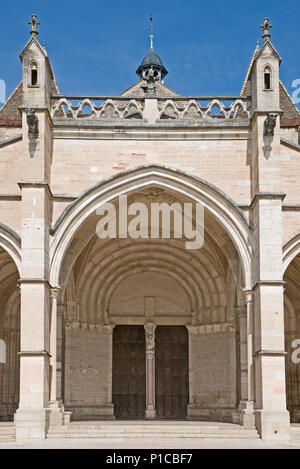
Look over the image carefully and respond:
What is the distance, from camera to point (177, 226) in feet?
62.8

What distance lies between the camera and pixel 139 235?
65.0 feet

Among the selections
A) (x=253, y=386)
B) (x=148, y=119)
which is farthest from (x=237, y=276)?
(x=148, y=119)

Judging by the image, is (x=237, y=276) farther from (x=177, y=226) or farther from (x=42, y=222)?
(x=42, y=222)

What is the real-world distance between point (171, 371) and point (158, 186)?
5977 millimetres

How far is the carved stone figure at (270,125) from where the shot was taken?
15.6 metres

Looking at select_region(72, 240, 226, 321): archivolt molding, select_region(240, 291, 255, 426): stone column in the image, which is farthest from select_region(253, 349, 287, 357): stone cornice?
select_region(72, 240, 226, 321): archivolt molding

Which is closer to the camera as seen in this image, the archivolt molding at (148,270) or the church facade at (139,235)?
the church facade at (139,235)

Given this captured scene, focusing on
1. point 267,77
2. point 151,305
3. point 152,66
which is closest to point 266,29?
point 267,77

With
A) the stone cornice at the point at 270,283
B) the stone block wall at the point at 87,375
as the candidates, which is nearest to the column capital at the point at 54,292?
Answer: the stone block wall at the point at 87,375

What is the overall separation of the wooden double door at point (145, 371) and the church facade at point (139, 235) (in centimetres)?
42

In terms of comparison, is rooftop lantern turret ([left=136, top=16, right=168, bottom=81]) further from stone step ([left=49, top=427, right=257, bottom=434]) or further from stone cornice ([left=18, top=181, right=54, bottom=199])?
stone step ([left=49, top=427, right=257, bottom=434])

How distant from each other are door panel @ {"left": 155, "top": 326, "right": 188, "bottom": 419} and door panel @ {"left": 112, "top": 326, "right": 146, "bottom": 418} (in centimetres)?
38

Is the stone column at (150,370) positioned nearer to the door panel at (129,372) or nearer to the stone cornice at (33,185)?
the door panel at (129,372)

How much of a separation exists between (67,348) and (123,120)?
5918 millimetres
